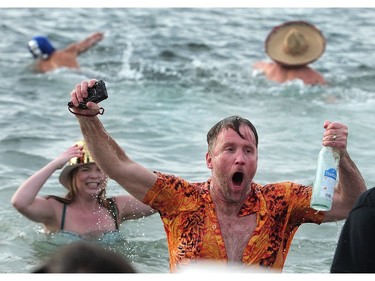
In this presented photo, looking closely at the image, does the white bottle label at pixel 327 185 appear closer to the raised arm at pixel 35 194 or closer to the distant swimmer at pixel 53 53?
the raised arm at pixel 35 194

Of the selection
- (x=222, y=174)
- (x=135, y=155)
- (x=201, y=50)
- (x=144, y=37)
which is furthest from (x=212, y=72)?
(x=222, y=174)

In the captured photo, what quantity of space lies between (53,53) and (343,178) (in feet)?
31.6

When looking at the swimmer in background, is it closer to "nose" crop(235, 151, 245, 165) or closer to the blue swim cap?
"nose" crop(235, 151, 245, 165)

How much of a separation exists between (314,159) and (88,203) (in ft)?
11.7

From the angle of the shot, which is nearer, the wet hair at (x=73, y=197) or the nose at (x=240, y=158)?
the nose at (x=240, y=158)

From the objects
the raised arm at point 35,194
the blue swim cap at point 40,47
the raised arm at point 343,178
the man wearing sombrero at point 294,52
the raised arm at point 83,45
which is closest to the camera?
the raised arm at point 343,178

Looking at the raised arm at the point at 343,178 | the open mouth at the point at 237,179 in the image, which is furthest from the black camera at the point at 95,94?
the raised arm at the point at 343,178

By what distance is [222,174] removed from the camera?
5.22 m

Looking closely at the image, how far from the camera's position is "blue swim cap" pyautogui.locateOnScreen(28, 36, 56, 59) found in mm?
14125

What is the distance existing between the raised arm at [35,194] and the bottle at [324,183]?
2854mm

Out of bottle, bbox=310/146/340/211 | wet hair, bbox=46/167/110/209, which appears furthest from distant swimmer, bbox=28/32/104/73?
bottle, bbox=310/146/340/211

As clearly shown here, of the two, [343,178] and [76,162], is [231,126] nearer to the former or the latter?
[343,178]

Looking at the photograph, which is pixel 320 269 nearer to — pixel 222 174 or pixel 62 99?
pixel 222 174

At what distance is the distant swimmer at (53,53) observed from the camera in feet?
46.6
